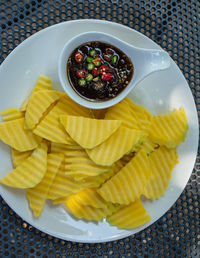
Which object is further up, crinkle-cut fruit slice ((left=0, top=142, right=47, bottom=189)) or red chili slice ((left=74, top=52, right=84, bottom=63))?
red chili slice ((left=74, top=52, right=84, bottom=63))

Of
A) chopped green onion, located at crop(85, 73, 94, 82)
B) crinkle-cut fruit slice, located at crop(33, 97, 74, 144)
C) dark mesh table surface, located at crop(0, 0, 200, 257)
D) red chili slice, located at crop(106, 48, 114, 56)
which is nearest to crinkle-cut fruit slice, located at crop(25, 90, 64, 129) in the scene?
crinkle-cut fruit slice, located at crop(33, 97, 74, 144)

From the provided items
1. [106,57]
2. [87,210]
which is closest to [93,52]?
[106,57]

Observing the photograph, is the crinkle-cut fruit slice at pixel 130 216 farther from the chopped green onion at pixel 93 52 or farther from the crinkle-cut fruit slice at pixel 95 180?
the chopped green onion at pixel 93 52

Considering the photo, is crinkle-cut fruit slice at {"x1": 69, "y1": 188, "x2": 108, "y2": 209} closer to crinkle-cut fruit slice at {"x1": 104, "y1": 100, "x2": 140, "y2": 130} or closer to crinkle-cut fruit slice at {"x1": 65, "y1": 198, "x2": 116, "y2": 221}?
crinkle-cut fruit slice at {"x1": 65, "y1": 198, "x2": 116, "y2": 221}

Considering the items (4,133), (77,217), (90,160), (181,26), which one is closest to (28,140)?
(4,133)

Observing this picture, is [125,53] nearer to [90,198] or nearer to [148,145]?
[148,145]
